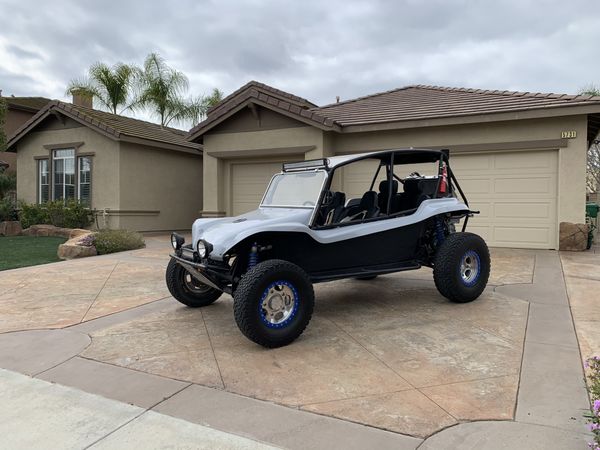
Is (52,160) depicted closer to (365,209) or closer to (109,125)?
(109,125)

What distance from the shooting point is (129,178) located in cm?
1570

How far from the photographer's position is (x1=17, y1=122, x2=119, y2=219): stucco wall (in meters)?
15.5

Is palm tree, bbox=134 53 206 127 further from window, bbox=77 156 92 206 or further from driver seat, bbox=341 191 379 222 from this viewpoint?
driver seat, bbox=341 191 379 222

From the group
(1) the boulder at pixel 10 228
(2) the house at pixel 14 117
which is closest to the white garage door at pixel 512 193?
(1) the boulder at pixel 10 228

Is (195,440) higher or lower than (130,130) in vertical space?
lower

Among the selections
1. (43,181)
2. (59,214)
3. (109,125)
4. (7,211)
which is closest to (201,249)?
(109,125)

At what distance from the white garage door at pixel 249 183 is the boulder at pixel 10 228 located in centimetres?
772

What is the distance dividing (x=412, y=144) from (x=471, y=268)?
6.71m

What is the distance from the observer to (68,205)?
1572 cm

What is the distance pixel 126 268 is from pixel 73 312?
3.26m

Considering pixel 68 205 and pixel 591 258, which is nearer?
pixel 591 258

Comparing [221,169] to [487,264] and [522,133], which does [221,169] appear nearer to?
[522,133]

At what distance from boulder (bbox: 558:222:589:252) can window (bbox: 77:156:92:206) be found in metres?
14.5

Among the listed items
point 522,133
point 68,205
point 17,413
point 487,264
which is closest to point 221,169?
point 68,205
